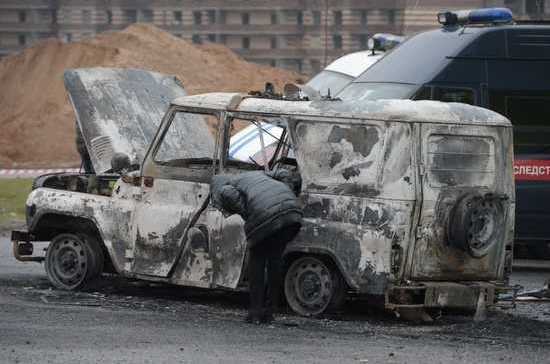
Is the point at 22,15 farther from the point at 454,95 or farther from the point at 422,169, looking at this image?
the point at 422,169

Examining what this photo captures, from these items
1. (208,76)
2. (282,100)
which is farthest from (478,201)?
(208,76)

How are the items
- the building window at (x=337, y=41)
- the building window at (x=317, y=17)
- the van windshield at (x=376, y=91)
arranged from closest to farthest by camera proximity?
the van windshield at (x=376, y=91) → the building window at (x=337, y=41) → the building window at (x=317, y=17)

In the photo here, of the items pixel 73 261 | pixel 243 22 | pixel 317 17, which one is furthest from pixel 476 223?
pixel 243 22

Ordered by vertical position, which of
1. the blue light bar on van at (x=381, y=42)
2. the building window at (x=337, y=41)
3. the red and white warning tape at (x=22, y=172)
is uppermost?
the building window at (x=337, y=41)

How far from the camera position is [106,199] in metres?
13.3

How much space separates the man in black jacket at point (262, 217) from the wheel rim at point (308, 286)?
282 mm

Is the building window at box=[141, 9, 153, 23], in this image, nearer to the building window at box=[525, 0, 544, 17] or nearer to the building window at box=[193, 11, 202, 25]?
the building window at box=[193, 11, 202, 25]

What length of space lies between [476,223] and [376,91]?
4.77m

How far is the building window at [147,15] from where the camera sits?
7275 centimetres

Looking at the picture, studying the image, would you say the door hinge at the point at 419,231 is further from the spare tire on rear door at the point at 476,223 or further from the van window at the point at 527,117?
the van window at the point at 527,117

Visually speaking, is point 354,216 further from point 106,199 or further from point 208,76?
point 208,76

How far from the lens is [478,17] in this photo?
1700 cm

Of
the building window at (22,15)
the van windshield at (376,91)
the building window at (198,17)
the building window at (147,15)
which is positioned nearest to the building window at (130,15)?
the building window at (147,15)

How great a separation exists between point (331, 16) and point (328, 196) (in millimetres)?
59688
